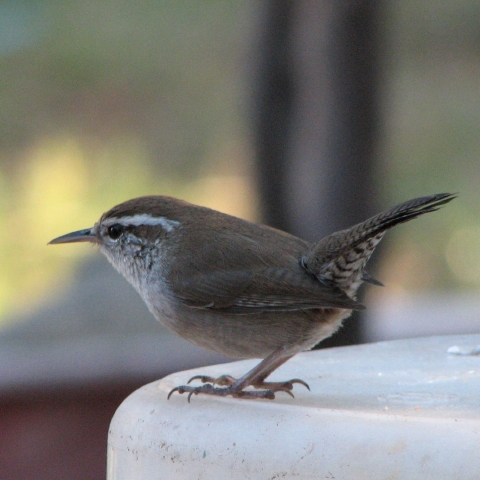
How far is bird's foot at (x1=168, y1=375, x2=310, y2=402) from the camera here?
283 cm

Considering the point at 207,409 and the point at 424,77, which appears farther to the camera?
the point at 424,77

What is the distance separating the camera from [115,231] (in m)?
3.86

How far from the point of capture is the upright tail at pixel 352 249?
9.75 ft

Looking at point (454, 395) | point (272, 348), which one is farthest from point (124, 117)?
point (454, 395)

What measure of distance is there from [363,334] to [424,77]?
346 centimetres

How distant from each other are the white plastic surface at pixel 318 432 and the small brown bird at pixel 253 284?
292mm

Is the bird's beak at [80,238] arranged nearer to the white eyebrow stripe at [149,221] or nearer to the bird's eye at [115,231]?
the bird's eye at [115,231]

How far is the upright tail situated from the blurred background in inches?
88.3

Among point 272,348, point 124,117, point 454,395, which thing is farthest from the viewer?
point 124,117

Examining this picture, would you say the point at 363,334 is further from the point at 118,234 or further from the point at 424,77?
the point at 424,77

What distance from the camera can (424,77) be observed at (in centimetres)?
820

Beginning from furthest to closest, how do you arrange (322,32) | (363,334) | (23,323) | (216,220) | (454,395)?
(23,323) → (363,334) → (322,32) → (216,220) → (454,395)

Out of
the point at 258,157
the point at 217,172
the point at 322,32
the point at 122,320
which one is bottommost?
the point at 122,320

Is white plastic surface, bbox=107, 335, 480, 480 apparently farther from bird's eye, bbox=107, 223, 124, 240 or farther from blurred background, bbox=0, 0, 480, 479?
blurred background, bbox=0, 0, 480, 479
